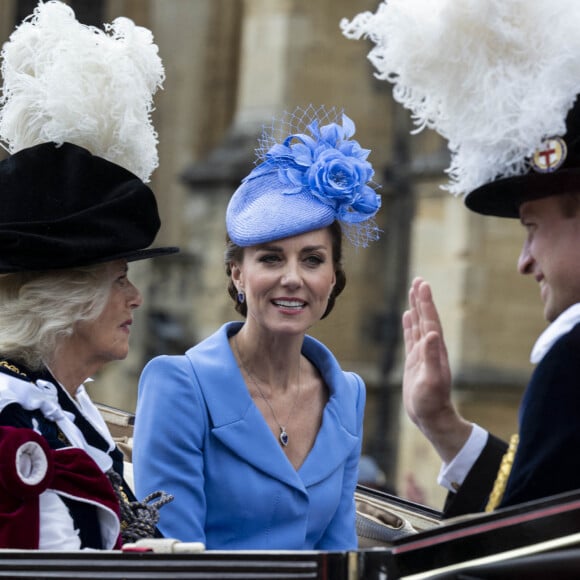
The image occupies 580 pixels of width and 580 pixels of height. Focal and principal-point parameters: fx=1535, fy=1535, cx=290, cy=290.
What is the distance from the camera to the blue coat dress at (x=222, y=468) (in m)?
3.97

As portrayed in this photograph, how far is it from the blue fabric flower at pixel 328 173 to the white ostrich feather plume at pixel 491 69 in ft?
2.02

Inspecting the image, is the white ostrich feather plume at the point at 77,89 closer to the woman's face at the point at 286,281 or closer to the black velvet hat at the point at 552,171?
the woman's face at the point at 286,281

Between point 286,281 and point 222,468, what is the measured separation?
1.74ft

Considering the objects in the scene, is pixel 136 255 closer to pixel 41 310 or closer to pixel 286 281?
pixel 41 310

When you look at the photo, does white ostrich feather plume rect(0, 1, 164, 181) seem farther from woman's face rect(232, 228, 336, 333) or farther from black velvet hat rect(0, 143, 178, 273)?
woman's face rect(232, 228, 336, 333)

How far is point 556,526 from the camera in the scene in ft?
9.94

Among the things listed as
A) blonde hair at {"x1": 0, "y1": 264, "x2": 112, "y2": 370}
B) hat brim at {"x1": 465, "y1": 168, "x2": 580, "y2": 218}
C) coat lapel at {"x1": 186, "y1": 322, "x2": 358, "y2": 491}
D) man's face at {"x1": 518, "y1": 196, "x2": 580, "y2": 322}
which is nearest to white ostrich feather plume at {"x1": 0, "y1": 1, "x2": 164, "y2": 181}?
blonde hair at {"x1": 0, "y1": 264, "x2": 112, "y2": 370}

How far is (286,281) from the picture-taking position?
4.13 m

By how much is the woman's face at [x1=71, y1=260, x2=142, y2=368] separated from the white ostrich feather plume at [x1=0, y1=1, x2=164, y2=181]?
0.31 meters

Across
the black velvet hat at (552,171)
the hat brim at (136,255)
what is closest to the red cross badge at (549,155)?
the black velvet hat at (552,171)

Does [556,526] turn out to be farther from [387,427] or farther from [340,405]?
[387,427]

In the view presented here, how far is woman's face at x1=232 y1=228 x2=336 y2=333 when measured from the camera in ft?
13.6


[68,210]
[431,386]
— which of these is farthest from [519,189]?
[68,210]

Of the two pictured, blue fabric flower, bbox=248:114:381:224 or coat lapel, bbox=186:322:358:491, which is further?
blue fabric flower, bbox=248:114:381:224
